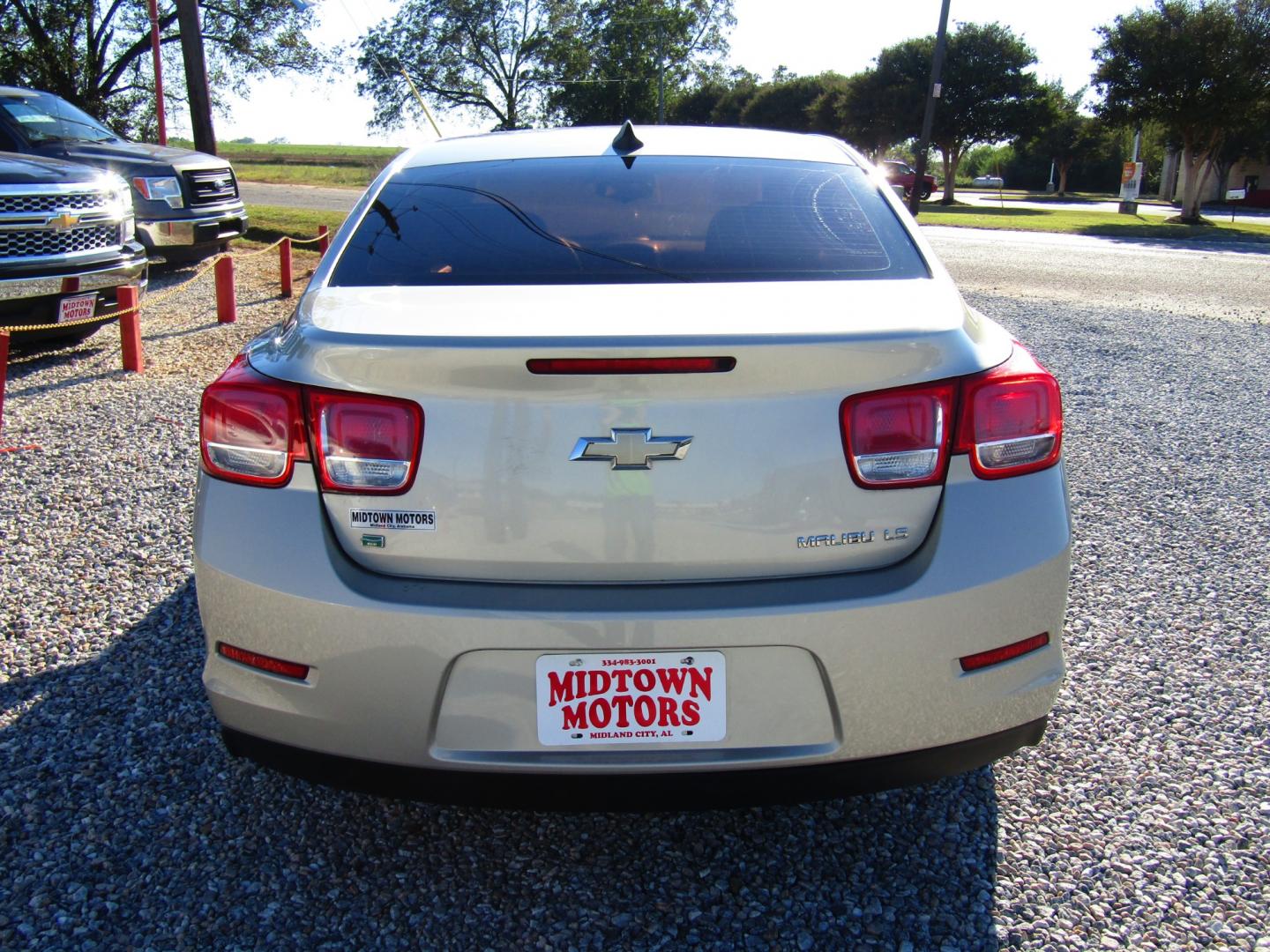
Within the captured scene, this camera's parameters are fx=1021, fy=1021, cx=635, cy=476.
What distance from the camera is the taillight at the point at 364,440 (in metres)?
1.87

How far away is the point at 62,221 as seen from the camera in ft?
23.3

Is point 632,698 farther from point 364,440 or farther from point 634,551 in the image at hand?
point 364,440

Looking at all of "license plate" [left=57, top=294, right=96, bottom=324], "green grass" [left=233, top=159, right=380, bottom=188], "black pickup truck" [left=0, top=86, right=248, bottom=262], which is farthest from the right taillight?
"green grass" [left=233, top=159, right=380, bottom=188]

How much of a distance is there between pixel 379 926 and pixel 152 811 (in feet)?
2.40

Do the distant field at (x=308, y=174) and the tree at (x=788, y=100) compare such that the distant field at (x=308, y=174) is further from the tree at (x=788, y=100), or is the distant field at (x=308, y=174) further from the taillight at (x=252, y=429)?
the taillight at (x=252, y=429)

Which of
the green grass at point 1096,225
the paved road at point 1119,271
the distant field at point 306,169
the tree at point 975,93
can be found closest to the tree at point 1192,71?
the green grass at point 1096,225

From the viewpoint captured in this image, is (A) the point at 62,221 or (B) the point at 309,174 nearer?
(A) the point at 62,221

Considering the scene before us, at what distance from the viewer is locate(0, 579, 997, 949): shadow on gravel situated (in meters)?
2.05

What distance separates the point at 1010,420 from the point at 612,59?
181 feet

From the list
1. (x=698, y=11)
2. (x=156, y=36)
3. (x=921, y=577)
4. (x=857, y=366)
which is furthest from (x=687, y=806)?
(x=698, y=11)

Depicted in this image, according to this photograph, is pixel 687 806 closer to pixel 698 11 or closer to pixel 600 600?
pixel 600 600

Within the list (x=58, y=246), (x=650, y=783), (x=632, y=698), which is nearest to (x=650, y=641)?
(x=632, y=698)

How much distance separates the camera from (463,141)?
3.19 m

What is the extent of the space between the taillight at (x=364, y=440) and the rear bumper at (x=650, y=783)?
54cm
